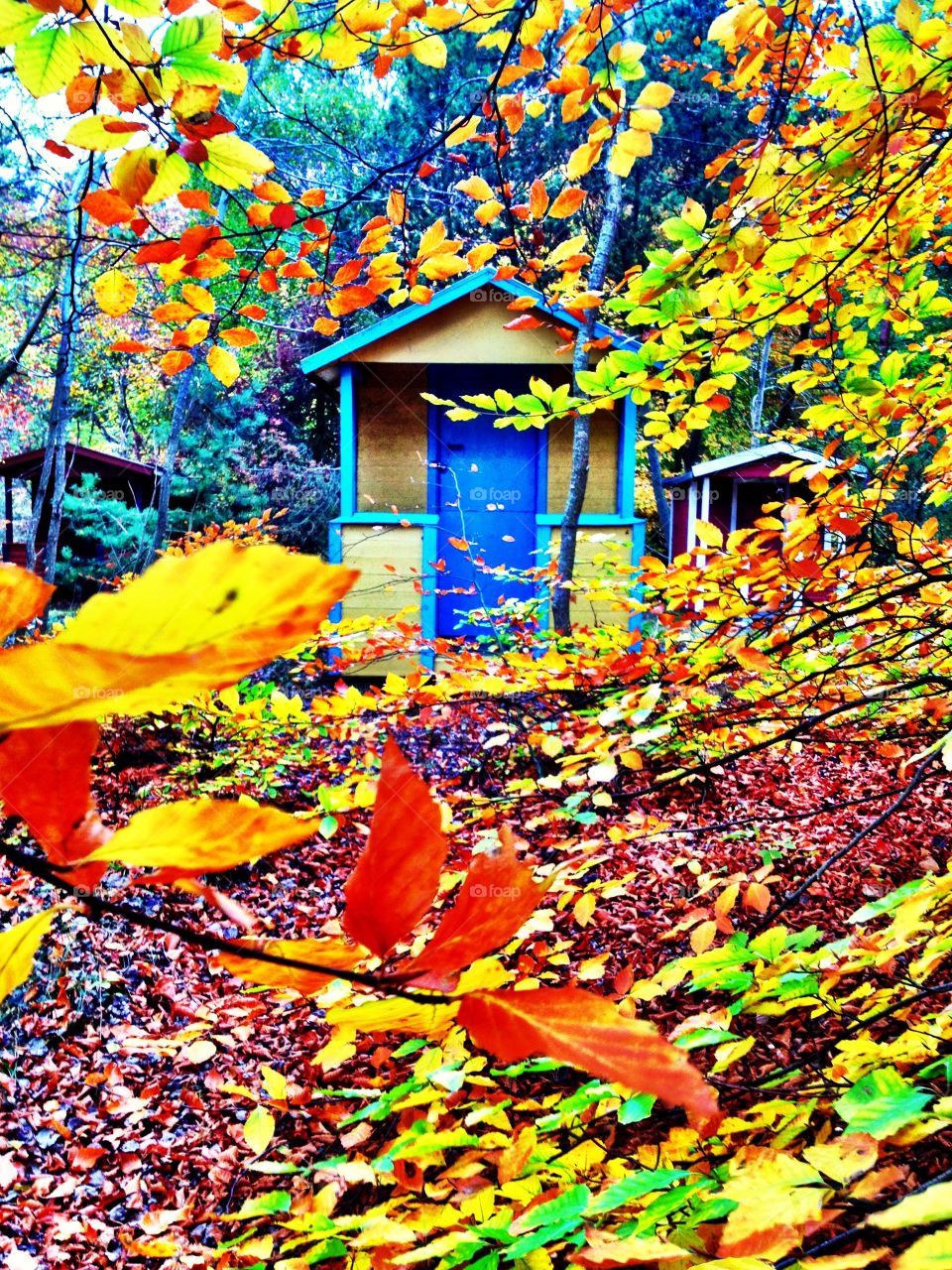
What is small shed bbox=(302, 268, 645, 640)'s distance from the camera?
7.80 metres

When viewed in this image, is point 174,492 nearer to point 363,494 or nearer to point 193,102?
point 363,494

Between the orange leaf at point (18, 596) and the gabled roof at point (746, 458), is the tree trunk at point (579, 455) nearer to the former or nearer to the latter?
the orange leaf at point (18, 596)

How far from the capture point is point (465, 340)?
7895 mm

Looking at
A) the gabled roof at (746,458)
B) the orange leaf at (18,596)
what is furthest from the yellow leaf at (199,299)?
the gabled roof at (746,458)

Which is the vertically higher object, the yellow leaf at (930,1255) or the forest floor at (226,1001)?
the yellow leaf at (930,1255)

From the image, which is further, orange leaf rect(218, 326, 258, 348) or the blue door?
the blue door

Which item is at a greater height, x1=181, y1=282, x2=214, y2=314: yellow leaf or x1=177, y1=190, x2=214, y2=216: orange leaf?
x1=177, y1=190, x2=214, y2=216: orange leaf

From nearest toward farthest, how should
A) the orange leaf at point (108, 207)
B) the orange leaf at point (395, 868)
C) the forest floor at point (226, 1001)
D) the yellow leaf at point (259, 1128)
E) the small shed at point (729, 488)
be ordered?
the orange leaf at point (395, 868)
the orange leaf at point (108, 207)
the yellow leaf at point (259, 1128)
the forest floor at point (226, 1001)
the small shed at point (729, 488)

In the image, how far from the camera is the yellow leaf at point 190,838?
0.74ft

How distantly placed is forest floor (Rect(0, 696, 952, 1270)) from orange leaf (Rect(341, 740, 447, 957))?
1205 millimetres

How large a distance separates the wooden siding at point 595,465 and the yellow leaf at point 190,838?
8.55 metres

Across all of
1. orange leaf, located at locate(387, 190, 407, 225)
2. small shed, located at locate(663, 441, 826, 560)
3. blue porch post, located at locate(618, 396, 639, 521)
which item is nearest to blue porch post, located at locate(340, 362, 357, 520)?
blue porch post, located at locate(618, 396, 639, 521)

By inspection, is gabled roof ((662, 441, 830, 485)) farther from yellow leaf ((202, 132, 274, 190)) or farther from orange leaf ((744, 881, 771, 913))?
yellow leaf ((202, 132, 274, 190))

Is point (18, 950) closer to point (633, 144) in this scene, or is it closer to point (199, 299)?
point (199, 299)
